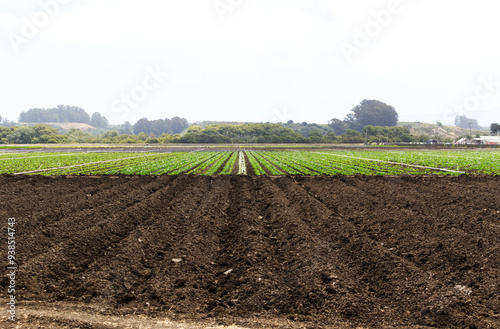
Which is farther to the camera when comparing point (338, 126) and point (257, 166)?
point (338, 126)

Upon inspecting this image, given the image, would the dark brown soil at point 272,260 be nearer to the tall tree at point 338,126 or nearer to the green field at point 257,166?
the green field at point 257,166

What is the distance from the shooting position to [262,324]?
4.55 meters

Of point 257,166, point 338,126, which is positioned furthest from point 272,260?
point 338,126

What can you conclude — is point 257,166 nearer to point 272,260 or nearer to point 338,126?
point 272,260

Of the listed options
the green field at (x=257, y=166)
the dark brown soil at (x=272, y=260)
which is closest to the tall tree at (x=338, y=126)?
the green field at (x=257, y=166)

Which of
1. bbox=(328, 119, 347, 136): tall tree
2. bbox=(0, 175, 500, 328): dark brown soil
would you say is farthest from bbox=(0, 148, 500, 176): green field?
bbox=(328, 119, 347, 136): tall tree

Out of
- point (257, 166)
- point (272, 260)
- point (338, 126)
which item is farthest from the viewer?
point (338, 126)

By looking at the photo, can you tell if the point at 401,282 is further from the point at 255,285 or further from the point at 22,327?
the point at 22,327

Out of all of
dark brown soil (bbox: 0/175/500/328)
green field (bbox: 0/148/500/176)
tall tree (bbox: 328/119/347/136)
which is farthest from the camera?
tall tree (bbox: 328/119/347/136)

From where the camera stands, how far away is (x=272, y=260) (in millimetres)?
6742

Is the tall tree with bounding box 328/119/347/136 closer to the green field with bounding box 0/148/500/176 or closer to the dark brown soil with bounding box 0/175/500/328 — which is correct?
the green field with bounding box 0/148/500/176

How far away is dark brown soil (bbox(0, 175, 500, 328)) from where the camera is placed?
4.96m

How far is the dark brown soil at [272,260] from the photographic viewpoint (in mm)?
4965

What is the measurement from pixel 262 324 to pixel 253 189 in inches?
482
